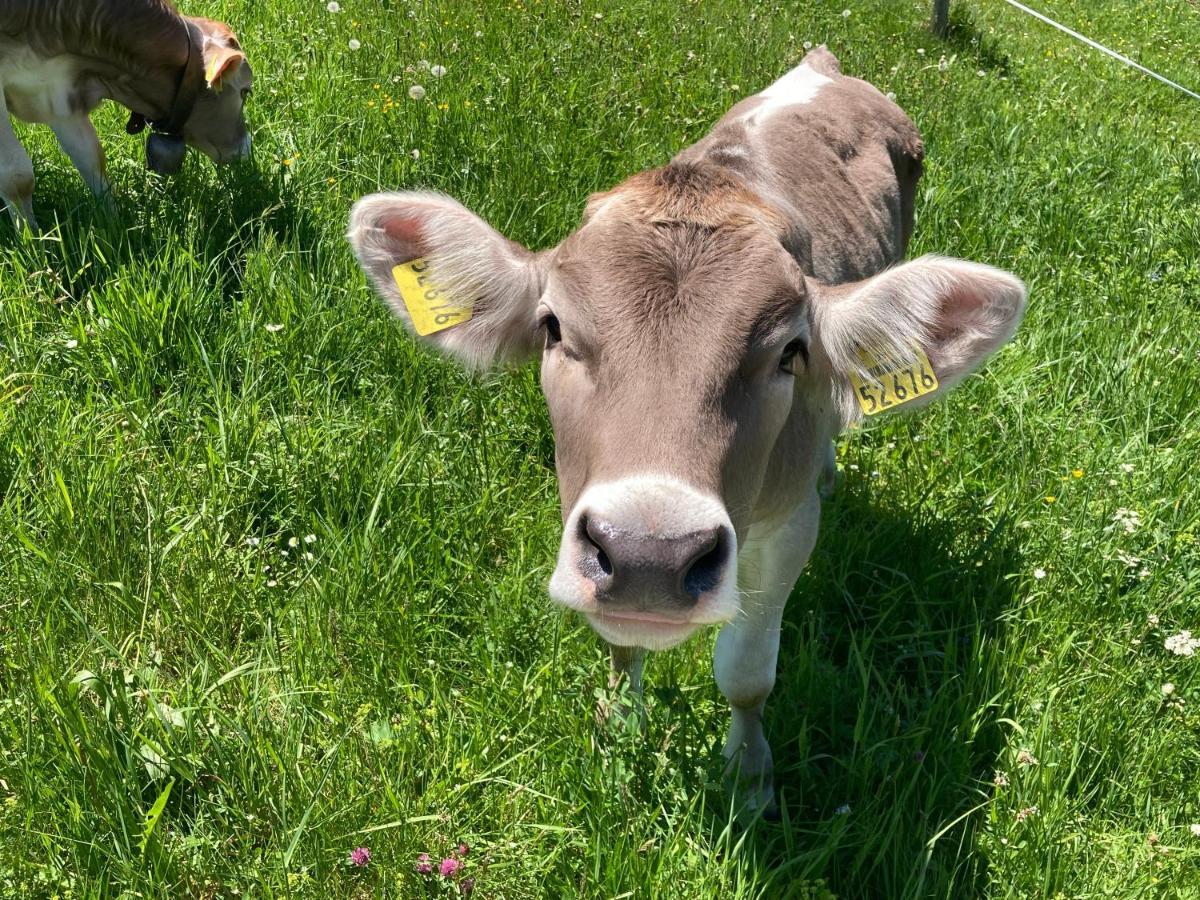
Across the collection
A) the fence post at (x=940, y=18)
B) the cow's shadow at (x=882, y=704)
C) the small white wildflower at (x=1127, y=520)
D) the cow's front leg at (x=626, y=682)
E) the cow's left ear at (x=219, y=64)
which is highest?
the cow's left ear at (x=219, y=64)

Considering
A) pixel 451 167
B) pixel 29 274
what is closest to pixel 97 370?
pixel 29 274

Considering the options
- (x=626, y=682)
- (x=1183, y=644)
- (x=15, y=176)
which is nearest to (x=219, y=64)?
(x=15, y=176)

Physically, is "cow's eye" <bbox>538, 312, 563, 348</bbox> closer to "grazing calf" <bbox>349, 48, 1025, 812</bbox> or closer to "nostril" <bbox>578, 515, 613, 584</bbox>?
"grazing calf" <bbox>349, 48, 1025, 812</bbox>

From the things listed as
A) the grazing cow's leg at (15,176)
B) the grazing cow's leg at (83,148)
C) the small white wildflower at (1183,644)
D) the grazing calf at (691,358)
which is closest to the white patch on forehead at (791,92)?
the grazing calf at (691,358)

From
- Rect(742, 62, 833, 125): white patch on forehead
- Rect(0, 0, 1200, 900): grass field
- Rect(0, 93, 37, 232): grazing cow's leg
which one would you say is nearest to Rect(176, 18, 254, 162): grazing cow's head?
Rect(0, 0, 1200, 900): grass field

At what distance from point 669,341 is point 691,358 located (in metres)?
0.06

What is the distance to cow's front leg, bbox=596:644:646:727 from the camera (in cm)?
281

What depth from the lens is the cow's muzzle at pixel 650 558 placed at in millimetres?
1725

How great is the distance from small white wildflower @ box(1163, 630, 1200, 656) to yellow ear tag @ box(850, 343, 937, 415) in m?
1.35

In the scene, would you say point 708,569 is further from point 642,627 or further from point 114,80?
point 114,80

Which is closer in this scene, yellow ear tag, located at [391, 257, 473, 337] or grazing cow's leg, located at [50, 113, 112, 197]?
yellow ear tag, located at [391, 257, 473, 337]

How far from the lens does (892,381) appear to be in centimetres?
251

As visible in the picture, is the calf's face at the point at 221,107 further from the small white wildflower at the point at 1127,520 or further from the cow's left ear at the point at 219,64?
the small white wildflower at the point at 1127,520

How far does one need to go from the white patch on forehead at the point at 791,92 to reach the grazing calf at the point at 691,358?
90cm
